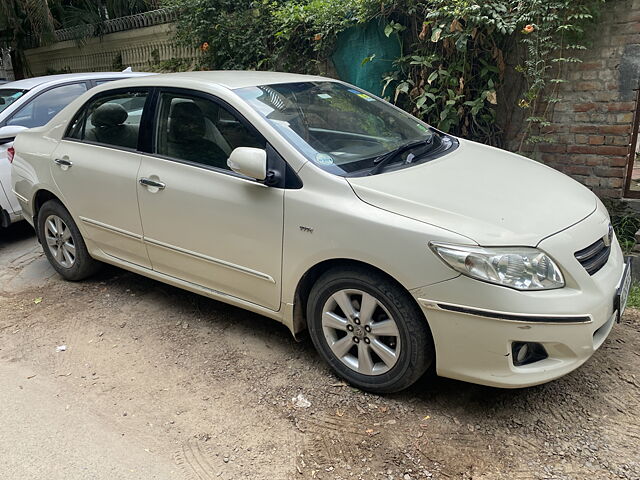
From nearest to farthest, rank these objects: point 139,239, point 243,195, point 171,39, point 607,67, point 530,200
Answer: point 530,200 < point 243,195 < point 139,239 < point 607,67 < point 171,39

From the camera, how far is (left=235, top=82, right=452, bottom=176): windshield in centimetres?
314

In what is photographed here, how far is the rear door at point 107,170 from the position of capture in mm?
3820

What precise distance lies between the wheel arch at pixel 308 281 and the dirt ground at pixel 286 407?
311 mm

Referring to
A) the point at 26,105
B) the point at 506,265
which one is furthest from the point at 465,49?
the point at 26,105

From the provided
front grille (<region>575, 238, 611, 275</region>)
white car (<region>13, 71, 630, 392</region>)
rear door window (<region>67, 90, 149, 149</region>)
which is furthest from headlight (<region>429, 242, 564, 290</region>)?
rear door window (<region>67, 90, 149, 149</region>)

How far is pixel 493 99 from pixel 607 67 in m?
0.98

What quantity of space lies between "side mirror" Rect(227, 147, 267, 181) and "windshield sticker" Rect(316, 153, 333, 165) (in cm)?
29

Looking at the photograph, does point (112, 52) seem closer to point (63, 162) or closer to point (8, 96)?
point (8, 96)

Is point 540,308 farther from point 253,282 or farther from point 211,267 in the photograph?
point 211,267

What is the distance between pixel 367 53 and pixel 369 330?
4.12 m

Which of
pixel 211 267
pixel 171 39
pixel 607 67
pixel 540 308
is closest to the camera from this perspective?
pixel 540 308

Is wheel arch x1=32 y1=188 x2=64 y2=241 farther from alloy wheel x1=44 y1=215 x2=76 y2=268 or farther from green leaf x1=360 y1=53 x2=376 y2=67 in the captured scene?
green leaf x1=360 y1=53 x2=376 y2=67

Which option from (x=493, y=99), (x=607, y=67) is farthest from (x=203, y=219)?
(x=607, y=67)

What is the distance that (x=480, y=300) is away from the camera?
2.48 m
